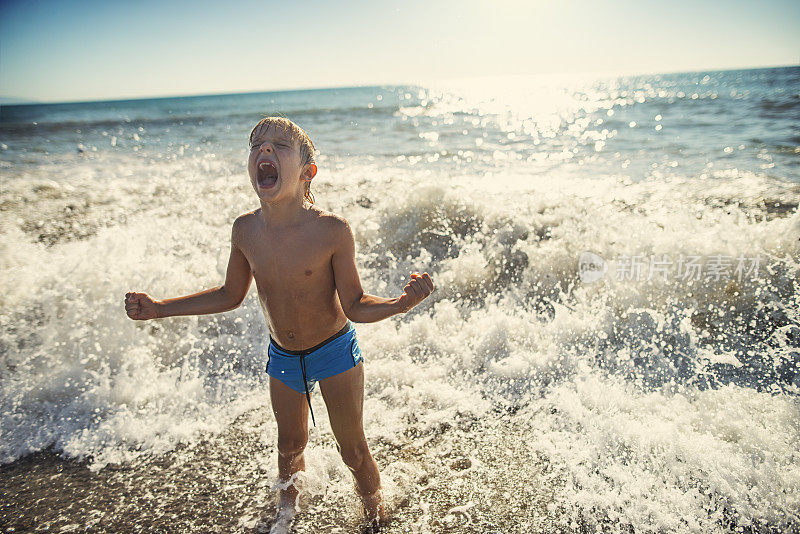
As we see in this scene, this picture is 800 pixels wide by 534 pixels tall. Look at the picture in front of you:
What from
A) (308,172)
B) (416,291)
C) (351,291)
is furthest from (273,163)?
(416,291)

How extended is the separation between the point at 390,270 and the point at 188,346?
83.3 inches

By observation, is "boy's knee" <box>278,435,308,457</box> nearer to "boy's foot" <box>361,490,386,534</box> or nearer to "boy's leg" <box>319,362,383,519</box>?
"boy's leg" <box>319,362,383,519</box>

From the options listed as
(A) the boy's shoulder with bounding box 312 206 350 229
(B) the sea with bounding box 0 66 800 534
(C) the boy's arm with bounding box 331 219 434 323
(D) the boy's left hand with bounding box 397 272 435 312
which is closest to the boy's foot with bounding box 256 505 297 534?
(B) the sea with bounding box 0 66 800 534

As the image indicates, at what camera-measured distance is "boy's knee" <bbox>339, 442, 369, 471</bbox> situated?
1.99 metres

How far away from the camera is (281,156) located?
1689 mm

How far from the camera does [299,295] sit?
1830 mm

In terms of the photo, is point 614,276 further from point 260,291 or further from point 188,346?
point 188,346

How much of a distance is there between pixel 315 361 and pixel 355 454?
44 centimetres

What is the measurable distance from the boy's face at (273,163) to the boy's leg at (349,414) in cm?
76

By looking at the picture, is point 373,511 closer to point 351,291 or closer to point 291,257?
point 351,291

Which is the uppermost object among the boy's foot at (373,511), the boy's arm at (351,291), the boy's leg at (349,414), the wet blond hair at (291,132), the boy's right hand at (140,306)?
the wet blond hair at (291,132)

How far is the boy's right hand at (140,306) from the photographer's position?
1923 millimetres

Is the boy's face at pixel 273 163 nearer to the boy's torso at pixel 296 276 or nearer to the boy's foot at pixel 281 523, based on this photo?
the boy's torso at pixel 296 276

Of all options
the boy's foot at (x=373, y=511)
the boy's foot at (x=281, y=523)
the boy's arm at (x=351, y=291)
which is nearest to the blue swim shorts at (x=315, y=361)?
the boy's arm at (x=351, y=291)
